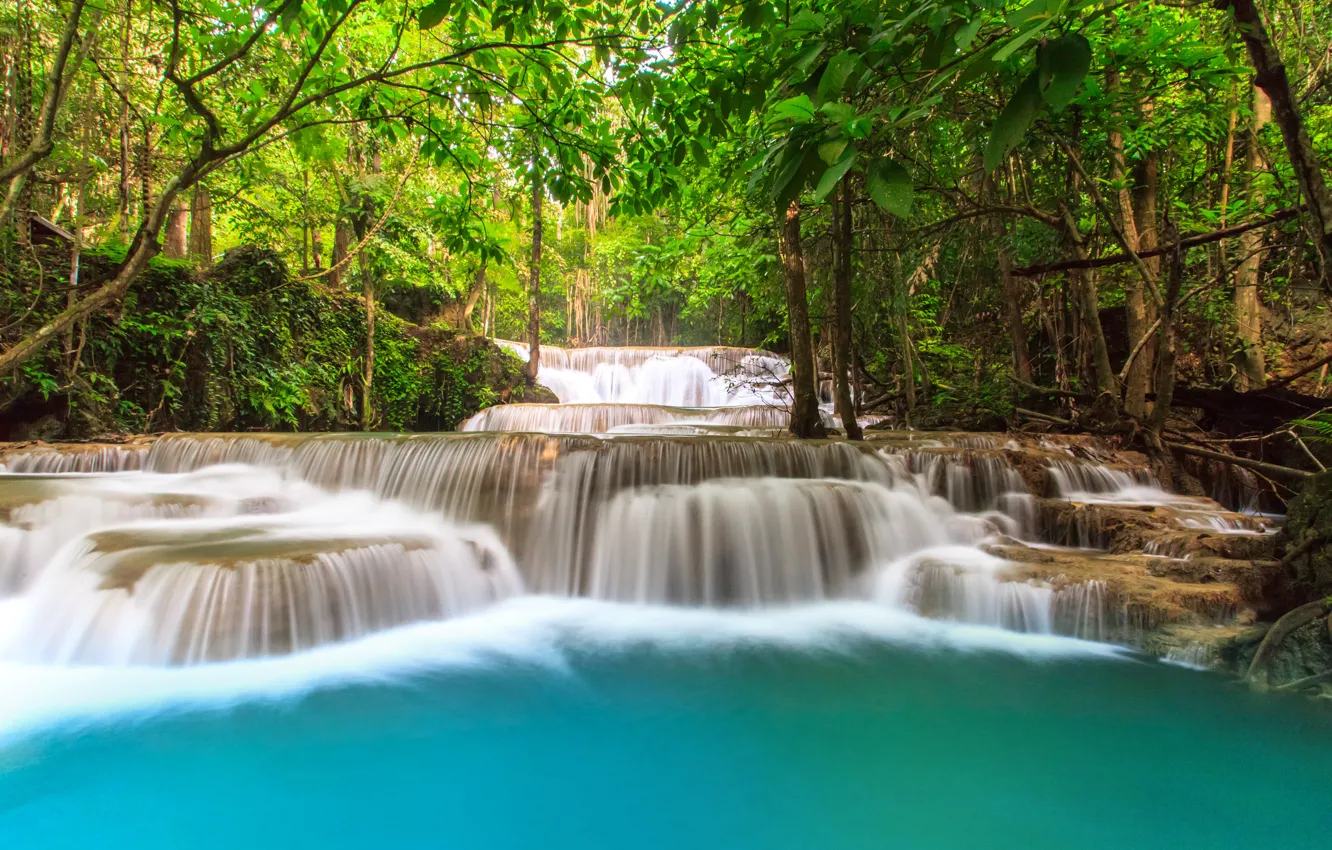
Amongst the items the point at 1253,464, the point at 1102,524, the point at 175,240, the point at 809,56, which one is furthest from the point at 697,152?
the point at 175,240

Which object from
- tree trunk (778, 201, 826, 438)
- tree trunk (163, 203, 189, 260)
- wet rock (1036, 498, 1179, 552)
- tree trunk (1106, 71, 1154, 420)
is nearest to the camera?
wet rock (1036, 498, 1179, 552)

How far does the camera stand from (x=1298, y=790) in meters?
2.52

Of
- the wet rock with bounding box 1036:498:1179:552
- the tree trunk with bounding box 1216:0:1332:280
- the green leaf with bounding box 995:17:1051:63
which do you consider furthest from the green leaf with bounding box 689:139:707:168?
the wet rock with bounding box 1036:498:1179:552

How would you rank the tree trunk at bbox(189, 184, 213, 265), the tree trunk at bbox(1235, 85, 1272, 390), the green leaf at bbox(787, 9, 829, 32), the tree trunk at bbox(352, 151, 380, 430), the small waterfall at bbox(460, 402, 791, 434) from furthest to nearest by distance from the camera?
the tree trunk at bbox(352, 151, 380, 430), the small waterfall at bbox(460, 402, 791, 434), the tree trunk at bbox(189, 184, 213, 265), the tree trunk at bbox(1235, 85, 1272, 390), the green leaf at bbox(787, 9, 829, 32)

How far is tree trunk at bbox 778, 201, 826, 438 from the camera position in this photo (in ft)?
23.3

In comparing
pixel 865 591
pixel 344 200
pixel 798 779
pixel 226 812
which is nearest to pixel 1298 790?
pixel 798 779

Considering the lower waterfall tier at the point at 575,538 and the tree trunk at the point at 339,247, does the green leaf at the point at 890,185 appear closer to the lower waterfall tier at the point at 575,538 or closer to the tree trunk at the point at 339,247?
the lower waterfall tier at the point at 575,538

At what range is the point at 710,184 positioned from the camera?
8008 millimetres

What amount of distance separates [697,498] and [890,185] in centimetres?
492

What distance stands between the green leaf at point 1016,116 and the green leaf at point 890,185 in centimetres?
15

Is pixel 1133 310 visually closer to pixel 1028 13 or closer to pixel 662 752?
pixel 662 752

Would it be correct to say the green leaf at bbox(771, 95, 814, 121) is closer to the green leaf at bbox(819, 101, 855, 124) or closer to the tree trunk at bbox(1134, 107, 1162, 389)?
the green leaf at bbox(819, 101, 855, 124)

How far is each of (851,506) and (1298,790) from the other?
11.5 feet

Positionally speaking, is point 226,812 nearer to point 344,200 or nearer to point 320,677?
point 320,677
